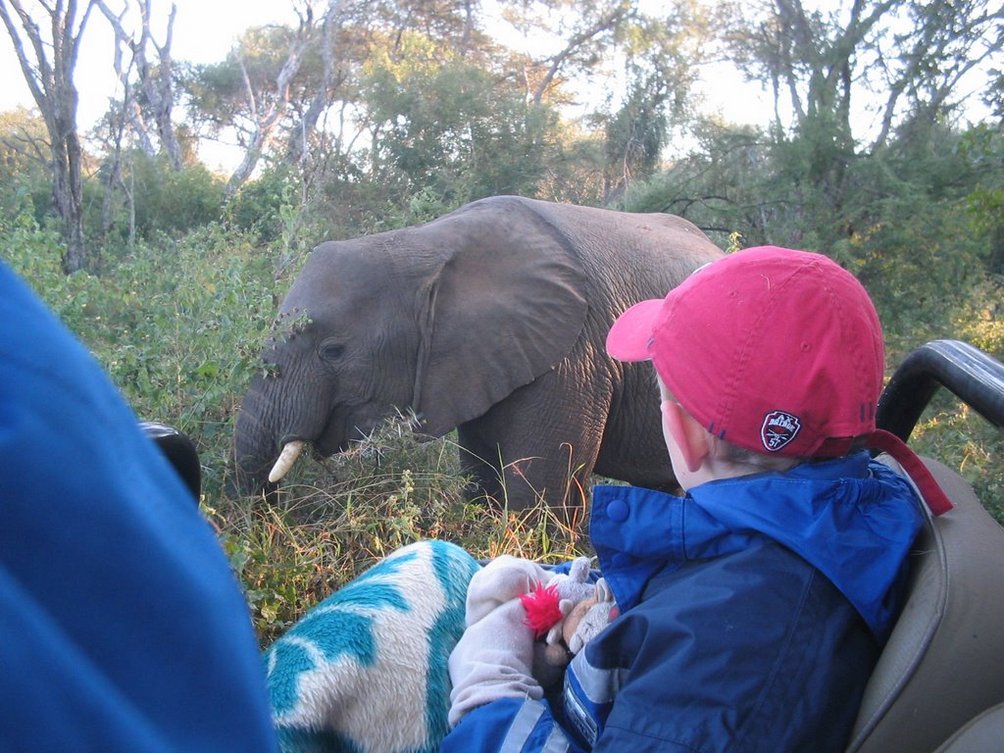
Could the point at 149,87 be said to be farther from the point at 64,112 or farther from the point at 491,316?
the point at 491,316

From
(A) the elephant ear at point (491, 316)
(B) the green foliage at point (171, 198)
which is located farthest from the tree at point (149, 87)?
(A) the elephant ear at point (491, 316)

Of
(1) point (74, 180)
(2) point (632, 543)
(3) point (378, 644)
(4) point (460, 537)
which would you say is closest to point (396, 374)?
(4) point (460, 537)

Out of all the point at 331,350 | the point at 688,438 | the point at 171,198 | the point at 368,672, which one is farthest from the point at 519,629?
the point at 171,198

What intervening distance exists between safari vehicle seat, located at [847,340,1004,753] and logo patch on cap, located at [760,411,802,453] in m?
0.20

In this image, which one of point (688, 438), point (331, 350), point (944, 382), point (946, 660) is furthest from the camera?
point (331, 350)

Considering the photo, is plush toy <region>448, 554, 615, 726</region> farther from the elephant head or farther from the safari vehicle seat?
the elephant head

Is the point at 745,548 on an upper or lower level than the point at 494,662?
upper

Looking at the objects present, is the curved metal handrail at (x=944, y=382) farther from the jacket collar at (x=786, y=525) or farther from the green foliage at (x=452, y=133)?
the green foliage at (x=452, y=133)

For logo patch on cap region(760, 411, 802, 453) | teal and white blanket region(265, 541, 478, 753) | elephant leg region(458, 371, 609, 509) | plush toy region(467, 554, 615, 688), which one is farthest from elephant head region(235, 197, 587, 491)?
logo patch on cap region(760, 411, 802, 453)

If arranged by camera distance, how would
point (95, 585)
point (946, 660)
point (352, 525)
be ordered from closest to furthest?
point (95, 585), point (946, 660), point (352, 525)

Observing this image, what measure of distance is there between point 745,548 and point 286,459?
3.36 metres

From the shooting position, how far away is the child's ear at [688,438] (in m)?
1.39

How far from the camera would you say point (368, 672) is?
154cm

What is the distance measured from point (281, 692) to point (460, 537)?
6.37 feet
